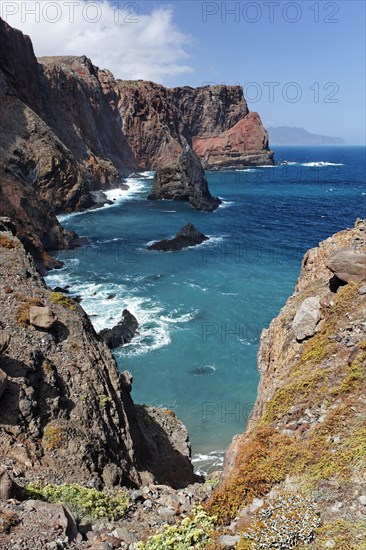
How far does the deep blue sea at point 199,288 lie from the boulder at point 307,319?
14.5 meters

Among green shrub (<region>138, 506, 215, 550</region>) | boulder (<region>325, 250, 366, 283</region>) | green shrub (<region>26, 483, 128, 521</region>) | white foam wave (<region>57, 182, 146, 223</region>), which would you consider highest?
white foam wave (<region>57, 182, 146, 223</region>)

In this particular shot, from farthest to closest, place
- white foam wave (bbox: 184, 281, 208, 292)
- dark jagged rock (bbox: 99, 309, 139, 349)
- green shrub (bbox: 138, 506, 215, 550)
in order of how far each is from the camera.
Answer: white foam wave (bbox: 184, 281, 208, 292), dark jagged rock (bbox: 99, 309, 139, 349), green shrub (bbox: 138, 506, 215, 550)

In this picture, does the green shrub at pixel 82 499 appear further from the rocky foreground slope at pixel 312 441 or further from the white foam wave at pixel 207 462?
the white foam wave at pixel 207 462

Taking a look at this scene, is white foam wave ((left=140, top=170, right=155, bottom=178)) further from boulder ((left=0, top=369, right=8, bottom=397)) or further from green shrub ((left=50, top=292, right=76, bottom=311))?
boulder ((left=0, top=369, right=8, bottom=397))

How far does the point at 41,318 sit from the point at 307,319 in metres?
10.8

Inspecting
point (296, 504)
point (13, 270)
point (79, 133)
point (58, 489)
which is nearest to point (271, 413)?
point (296, 504)

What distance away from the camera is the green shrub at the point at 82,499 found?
11156 millimetres

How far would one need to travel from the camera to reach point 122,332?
39875 millimetres

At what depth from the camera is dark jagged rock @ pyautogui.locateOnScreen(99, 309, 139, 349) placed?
1523 inches

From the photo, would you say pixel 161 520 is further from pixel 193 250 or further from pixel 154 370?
pixel 193 250

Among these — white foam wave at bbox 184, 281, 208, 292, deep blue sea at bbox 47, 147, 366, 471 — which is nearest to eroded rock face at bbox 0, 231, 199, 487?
deep blue sea at bbox 47, 147, 366, 471

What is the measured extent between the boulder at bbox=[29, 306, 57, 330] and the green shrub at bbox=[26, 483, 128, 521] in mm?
6910

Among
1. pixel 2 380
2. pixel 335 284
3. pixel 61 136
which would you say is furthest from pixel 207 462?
pixel 61 136

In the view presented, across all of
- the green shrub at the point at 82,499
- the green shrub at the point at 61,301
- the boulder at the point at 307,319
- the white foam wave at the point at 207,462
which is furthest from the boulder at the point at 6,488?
the white foam wave at the point at 207,462
